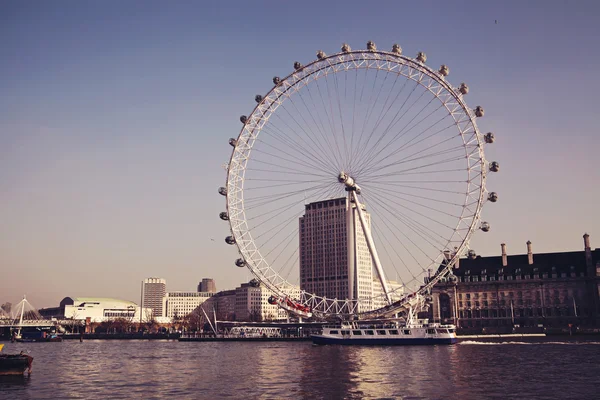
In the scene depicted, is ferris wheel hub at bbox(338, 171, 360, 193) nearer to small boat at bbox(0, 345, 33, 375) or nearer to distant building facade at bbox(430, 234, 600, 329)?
small boat at bbox(0, 345, 33, 375)

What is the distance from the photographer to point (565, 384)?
4978 centimetres

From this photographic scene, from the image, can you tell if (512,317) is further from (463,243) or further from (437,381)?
(437,381)

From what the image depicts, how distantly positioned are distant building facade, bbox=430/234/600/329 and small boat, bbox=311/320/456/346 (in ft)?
142

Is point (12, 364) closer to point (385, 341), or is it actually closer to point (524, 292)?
point (385, 341)

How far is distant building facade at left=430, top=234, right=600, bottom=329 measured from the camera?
15688 centimetres

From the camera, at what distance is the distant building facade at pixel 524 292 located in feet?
515

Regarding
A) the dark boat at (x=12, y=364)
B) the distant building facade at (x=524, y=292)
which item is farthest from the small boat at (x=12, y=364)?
the distant building facade at (x=524, y=292)

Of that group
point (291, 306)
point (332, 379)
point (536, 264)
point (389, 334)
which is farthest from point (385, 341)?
point (536, 264)

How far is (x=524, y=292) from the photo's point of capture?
6526 inches

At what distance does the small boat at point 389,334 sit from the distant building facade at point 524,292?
4339 centimetres

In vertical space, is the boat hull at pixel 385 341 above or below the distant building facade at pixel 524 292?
below

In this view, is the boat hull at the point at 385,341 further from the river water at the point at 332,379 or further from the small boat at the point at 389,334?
the river water at the point at 332,379

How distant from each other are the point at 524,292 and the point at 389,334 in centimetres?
7054

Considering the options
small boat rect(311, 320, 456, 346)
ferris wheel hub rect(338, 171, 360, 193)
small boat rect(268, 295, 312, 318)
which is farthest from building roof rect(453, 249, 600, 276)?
ferris wheel hub rect(338, 171, 360, 193)
